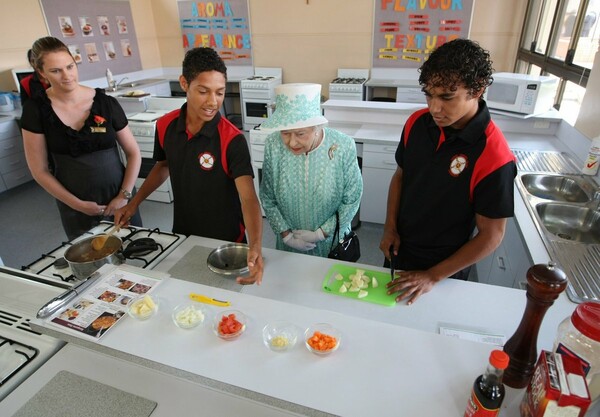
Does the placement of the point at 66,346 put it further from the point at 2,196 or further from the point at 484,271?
the point at 2,196

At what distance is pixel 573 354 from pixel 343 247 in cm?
100

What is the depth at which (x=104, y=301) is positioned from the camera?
40.4 inches

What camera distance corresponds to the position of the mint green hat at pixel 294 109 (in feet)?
4.61

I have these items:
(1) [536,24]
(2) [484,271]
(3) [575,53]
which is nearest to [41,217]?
(2) [484,271]

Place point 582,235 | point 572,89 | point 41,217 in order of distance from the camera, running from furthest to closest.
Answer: point 41,217 < point 572,89 < point 582,235

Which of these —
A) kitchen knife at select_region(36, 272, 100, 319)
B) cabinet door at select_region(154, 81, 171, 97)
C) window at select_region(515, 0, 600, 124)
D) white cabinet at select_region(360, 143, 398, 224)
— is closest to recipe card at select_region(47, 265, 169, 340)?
kitchen knife at select_region(36, 272, 100, 319)

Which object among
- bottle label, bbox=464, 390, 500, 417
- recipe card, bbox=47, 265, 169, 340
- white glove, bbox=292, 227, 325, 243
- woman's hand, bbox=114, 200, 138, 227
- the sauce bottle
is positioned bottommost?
white glove, bbox=292, 227, 325, 243

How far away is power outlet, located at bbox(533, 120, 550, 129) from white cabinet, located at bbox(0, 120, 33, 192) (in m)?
5.16

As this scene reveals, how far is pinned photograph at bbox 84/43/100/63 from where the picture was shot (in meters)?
5.35

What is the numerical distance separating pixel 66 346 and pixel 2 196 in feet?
13.4

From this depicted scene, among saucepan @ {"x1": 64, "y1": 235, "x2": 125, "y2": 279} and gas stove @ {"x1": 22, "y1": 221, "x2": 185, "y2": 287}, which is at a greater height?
saucepan @ {"x1": 64, "y1": 235, "x2": 125, "y2": 279}

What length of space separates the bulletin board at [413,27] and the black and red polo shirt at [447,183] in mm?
4414

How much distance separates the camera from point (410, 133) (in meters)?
1.45

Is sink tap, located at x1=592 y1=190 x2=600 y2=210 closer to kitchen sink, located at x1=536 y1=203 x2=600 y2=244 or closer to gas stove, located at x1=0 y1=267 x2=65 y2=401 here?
kitchen sink, located at x1=536 y1=203 x2=600 y2=244
